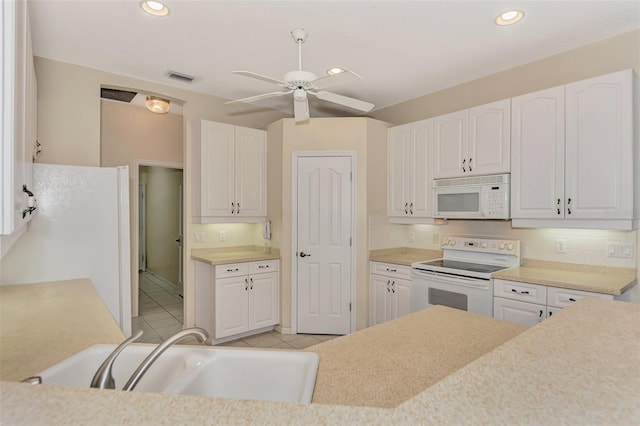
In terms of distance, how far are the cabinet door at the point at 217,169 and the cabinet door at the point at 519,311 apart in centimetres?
282

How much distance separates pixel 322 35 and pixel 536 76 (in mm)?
2008

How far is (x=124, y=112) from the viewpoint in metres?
4.49

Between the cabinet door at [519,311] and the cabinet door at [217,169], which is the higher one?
the cabinet door at [217,169]

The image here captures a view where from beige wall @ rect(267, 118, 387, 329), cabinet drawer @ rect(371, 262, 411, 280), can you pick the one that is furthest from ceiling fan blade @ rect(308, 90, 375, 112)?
cabinet drawer @ rect(371, 262, 411, 280)

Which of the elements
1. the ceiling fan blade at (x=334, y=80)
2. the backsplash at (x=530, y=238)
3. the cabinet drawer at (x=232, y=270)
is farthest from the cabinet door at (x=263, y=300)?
the ceiling fan blade at (x=334, y=80)

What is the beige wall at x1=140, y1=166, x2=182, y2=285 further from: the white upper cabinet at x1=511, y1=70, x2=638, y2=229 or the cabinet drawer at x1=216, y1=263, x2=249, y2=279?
the white upper cabinet at x1=511, y1=70, x2=638, y2=229

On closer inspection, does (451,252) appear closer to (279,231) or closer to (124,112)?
(279,231)

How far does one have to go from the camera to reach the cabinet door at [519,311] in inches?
98.2

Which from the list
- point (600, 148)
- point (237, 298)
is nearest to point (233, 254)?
point (237, 298)

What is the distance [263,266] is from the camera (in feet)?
12.4

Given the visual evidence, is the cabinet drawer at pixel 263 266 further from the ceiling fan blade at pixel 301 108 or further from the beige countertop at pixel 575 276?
the beige countertop at pixel 575 276

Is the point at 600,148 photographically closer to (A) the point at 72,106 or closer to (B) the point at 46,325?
(B) the point at 46,325

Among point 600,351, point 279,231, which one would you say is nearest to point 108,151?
point 279,231

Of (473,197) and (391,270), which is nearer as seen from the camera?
(473,197)
